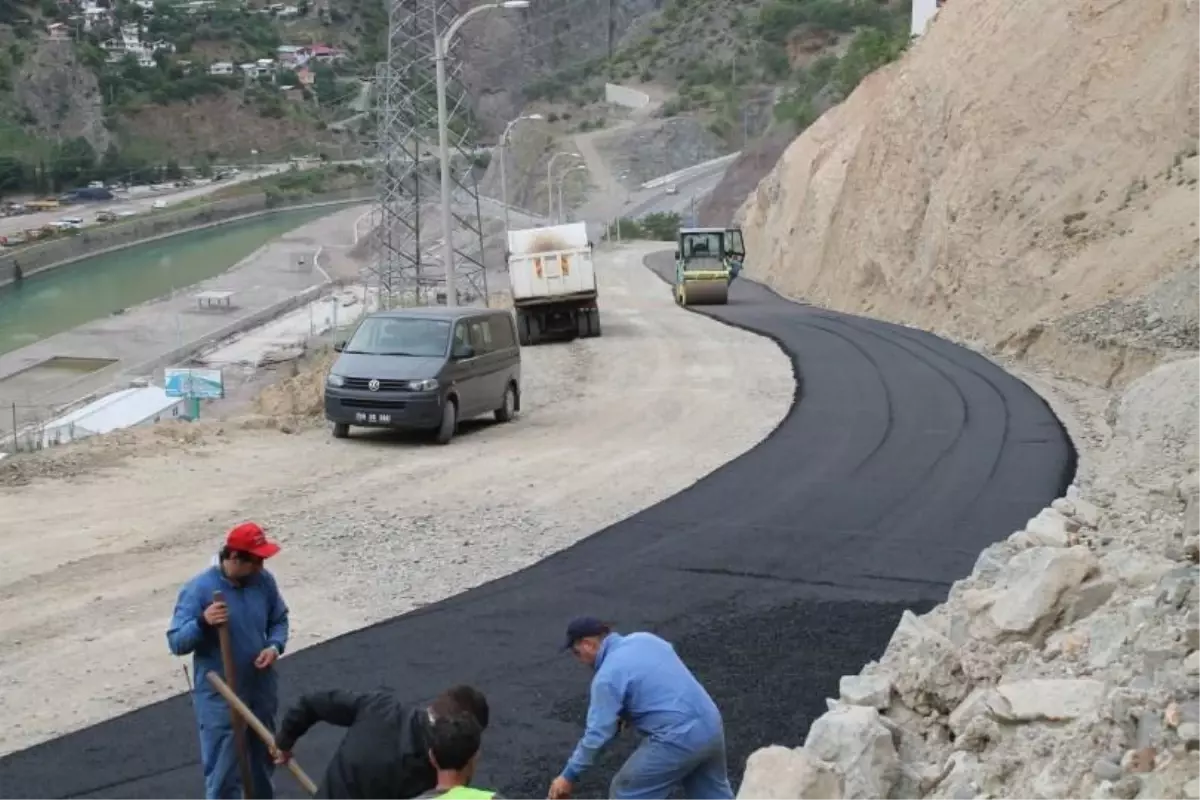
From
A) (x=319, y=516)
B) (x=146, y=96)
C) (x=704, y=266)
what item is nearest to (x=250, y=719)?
(x=319, y=516)

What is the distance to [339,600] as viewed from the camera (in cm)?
1116

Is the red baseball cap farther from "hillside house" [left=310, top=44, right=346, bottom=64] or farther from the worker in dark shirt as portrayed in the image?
"hillside house" [left=310, top=44, right=346, bottom=64]

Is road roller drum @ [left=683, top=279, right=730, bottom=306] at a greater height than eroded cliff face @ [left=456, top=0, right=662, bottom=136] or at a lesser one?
lesser

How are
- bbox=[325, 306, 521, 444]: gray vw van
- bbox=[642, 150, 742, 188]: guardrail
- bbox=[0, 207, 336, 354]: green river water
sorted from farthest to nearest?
1. bbox=[642, 150, 742, 188]: guardrail
2. bbox=[0, 207, 336, 354]: green river water
3. bbox=[325, 306, 521, 444]: gray vw van

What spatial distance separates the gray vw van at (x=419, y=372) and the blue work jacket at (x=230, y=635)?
37.3 ft

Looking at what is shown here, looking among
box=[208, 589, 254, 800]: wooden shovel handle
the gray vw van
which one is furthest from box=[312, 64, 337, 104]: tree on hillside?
box=[208, 589, 254, 800]: wooden shovel handle

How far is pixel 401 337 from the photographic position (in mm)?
19000

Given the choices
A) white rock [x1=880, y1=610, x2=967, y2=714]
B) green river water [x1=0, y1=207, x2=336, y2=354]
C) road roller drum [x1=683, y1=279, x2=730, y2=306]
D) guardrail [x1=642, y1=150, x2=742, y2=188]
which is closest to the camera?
white rock [x1=880, y1=610, x2=967, y2=714]

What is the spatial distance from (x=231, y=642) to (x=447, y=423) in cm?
1184

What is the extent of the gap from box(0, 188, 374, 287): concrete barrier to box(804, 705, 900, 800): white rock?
A: 94002mm

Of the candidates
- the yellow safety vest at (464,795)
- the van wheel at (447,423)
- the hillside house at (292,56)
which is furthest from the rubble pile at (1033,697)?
the hillside house at (292,56)

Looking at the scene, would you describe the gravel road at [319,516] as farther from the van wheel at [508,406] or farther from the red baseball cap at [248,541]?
the red baseball cap at [248,541]

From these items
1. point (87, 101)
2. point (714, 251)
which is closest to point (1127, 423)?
point (714, 251)

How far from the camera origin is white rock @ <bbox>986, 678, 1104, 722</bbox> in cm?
629
